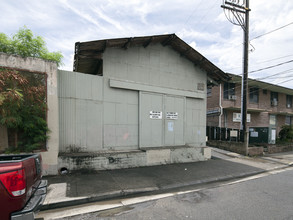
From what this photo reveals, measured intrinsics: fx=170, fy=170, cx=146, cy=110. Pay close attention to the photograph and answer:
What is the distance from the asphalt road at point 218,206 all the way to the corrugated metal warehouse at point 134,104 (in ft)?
9.39

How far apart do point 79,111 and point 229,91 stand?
14.0 m

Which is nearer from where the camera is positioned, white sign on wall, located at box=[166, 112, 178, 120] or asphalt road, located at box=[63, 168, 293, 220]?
asphalt road, located at box=[63, 168, 293, 220]

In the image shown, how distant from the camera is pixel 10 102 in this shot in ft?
15.2

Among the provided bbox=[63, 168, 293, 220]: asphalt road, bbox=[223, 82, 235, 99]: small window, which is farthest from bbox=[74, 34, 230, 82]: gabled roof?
bbox=[223, 82, 235, 99]: small window

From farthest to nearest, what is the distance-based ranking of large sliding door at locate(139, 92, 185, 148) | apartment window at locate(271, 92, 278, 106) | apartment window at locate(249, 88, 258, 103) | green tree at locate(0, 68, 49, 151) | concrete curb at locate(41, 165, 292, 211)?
1. apartment window at locate(271, 92, 278, 106)
2. apartment window at locate(249, 88, 258, 103)
3. large sliding door at locate(139, 92, 185, 148)
4. green tree at locate(0, 68, 49, 151)
5. concrete curb at locate(41, 165, 292, 211)

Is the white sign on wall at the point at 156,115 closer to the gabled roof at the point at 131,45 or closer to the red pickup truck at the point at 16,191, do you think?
the gabled roof at the point at 131,45

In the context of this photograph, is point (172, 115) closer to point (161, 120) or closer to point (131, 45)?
point (161, 120)

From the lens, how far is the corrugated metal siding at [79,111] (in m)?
6.20

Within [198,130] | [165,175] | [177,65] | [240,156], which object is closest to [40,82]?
[165,175]

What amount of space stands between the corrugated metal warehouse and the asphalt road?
286 cm

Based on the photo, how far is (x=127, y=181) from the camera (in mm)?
5406

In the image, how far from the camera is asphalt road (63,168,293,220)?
11.8 feet

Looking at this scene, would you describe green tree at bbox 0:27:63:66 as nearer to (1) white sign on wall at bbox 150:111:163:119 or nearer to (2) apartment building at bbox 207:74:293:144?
(1) white sign on wall at bbox 150:111:163:119

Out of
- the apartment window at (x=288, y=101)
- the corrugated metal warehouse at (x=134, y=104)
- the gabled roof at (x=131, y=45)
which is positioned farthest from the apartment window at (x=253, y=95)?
the corrugated metal warehouse at (x=134, y=104)
